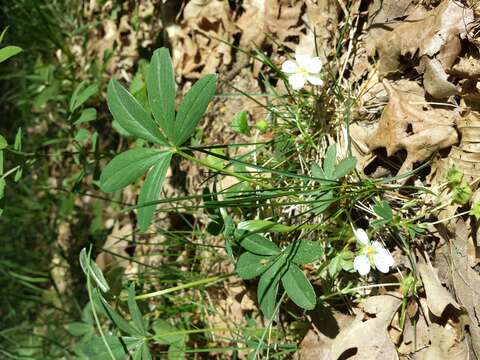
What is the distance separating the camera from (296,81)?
1.75m

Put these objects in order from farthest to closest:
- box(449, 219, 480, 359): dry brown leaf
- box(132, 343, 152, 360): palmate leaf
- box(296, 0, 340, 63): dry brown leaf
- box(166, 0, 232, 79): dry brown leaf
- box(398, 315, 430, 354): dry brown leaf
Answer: box(166, 0, 232, 79): dry brown leaf
box(296, 0, 340, 63): dry brown leaf
box(132, 343, 152, 360): palmate leaf
box(398, 315, 430, 354): dry brown leaf
box(449, 219, 480, 359): dry brown leaf

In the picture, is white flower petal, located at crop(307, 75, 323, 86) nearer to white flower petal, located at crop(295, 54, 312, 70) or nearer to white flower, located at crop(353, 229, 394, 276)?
white flower petal, located at crop(295, 54, 312, 70)

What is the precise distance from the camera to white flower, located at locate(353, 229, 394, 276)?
1.56 m

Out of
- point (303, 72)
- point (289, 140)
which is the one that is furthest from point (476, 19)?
point (289, 140)

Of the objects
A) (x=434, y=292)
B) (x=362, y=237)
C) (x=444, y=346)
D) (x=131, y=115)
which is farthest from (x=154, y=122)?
(x=444, y=346)

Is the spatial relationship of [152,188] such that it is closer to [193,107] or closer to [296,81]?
[193,107]

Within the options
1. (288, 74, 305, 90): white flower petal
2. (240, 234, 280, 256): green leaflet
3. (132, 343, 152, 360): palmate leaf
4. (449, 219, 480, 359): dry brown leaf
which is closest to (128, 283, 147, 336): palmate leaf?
(132, 343, 152, 360): palmate leaf

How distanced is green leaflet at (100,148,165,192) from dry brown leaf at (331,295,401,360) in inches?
32.0

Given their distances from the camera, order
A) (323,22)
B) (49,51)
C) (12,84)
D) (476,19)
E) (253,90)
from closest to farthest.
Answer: (476,19), (323,22), (253,90), (49,51), (12,84)

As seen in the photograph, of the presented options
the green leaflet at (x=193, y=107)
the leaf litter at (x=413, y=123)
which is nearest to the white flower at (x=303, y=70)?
the leaf litter at (x=413, y=123)

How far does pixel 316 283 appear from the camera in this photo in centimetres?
187

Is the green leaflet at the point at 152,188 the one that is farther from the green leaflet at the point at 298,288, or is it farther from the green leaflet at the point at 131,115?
the green leaflet at the point at 298,288

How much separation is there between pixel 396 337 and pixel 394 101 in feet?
2.42

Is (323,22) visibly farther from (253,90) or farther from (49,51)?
(49,51)
